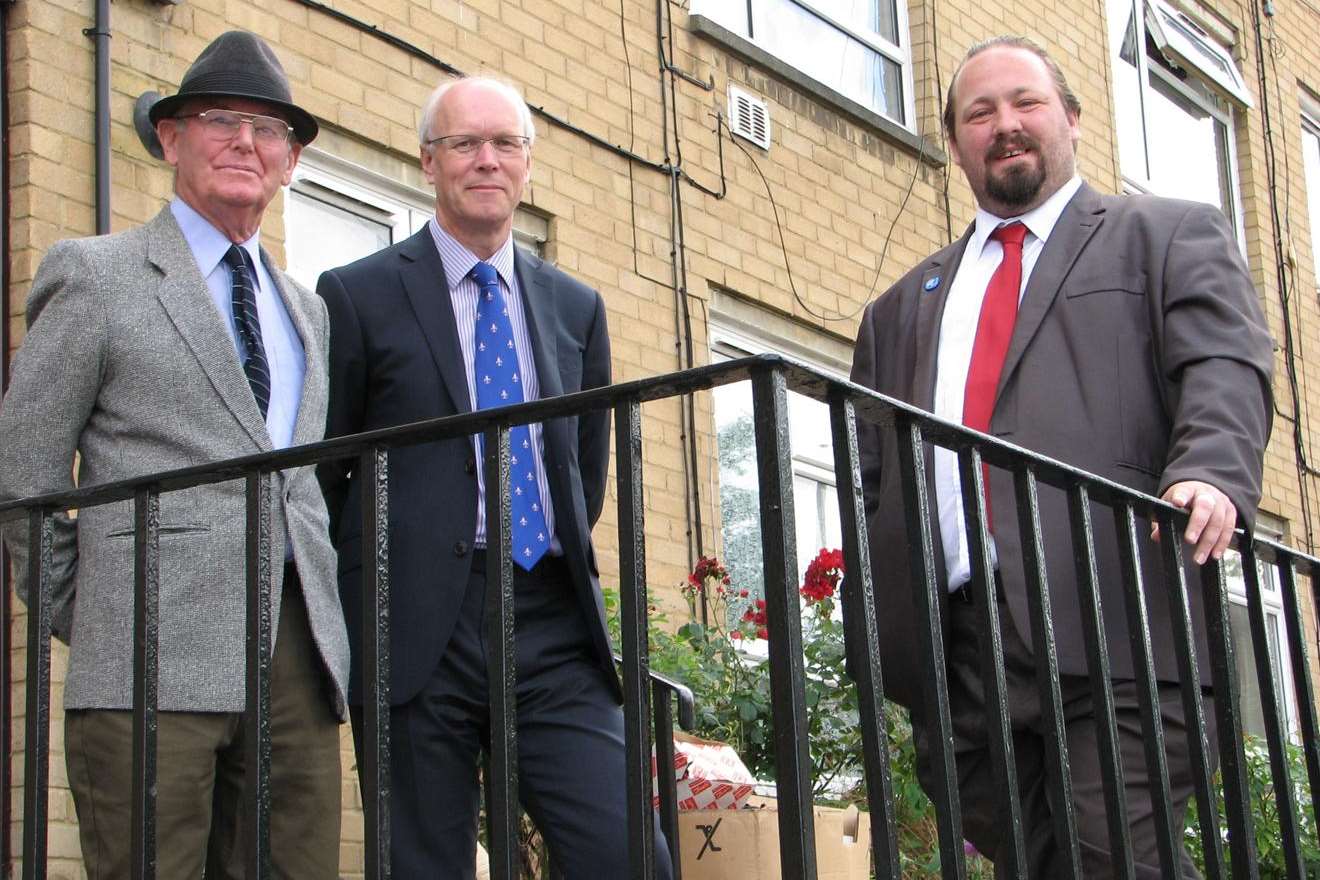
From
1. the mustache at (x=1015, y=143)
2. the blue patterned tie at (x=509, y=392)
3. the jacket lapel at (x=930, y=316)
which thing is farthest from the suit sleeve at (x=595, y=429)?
the mustache at (x=1015, y=143)

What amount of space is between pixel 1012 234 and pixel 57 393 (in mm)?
1767

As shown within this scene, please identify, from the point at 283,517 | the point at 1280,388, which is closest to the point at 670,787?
the point at 283,517

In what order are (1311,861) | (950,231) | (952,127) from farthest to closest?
1. (950,231)
2. (1311,861)
3. (952,127)

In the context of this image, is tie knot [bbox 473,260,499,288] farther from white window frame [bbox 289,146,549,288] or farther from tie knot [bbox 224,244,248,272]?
white window frame [bbox 289,146,549,288]

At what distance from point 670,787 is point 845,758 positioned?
9.87 feet

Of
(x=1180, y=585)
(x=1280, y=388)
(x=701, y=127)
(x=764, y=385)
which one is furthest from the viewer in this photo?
(x=1280, y=388)

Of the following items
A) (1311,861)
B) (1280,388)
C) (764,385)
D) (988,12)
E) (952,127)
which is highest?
(988,12)

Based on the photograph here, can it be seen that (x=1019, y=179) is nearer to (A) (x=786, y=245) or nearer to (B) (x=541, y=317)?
(B) (x=541, y=317)

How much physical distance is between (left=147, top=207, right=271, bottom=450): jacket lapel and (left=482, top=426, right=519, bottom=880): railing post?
606mm

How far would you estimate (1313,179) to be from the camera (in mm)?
13602

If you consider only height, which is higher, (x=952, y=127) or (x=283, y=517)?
(x=952, y=127)

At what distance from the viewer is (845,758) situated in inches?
238

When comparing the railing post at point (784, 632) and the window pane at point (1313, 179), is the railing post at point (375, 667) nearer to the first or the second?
the railing post at point (784, 632)

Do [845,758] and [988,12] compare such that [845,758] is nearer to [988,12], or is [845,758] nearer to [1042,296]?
[1042,296]
